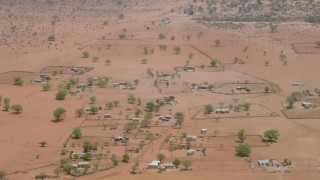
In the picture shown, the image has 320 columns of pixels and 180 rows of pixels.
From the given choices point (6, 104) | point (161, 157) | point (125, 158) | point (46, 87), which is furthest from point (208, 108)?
point (6, 104)

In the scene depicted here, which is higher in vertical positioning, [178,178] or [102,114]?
[102,114]

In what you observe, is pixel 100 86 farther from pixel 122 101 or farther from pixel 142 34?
pixel 142 34

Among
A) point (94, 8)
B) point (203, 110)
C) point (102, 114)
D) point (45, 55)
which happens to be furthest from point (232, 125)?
point (94, 8)

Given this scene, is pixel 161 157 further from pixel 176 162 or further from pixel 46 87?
pixel 46 87

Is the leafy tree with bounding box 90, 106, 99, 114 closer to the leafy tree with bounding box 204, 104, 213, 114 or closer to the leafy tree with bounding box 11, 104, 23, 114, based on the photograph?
the leafy tree with bounding box 11, 104, 23, 114

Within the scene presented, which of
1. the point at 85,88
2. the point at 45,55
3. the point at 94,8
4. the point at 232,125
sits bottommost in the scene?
the point at 232,125

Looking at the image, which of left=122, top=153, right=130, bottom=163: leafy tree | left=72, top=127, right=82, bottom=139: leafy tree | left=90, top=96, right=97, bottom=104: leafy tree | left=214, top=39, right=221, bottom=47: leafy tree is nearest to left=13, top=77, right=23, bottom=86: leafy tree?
left=90, top=96, right=97, bottom=104: leafy tree

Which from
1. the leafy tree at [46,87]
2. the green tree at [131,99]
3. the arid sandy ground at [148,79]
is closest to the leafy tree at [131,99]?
the green tree at [131,99]
